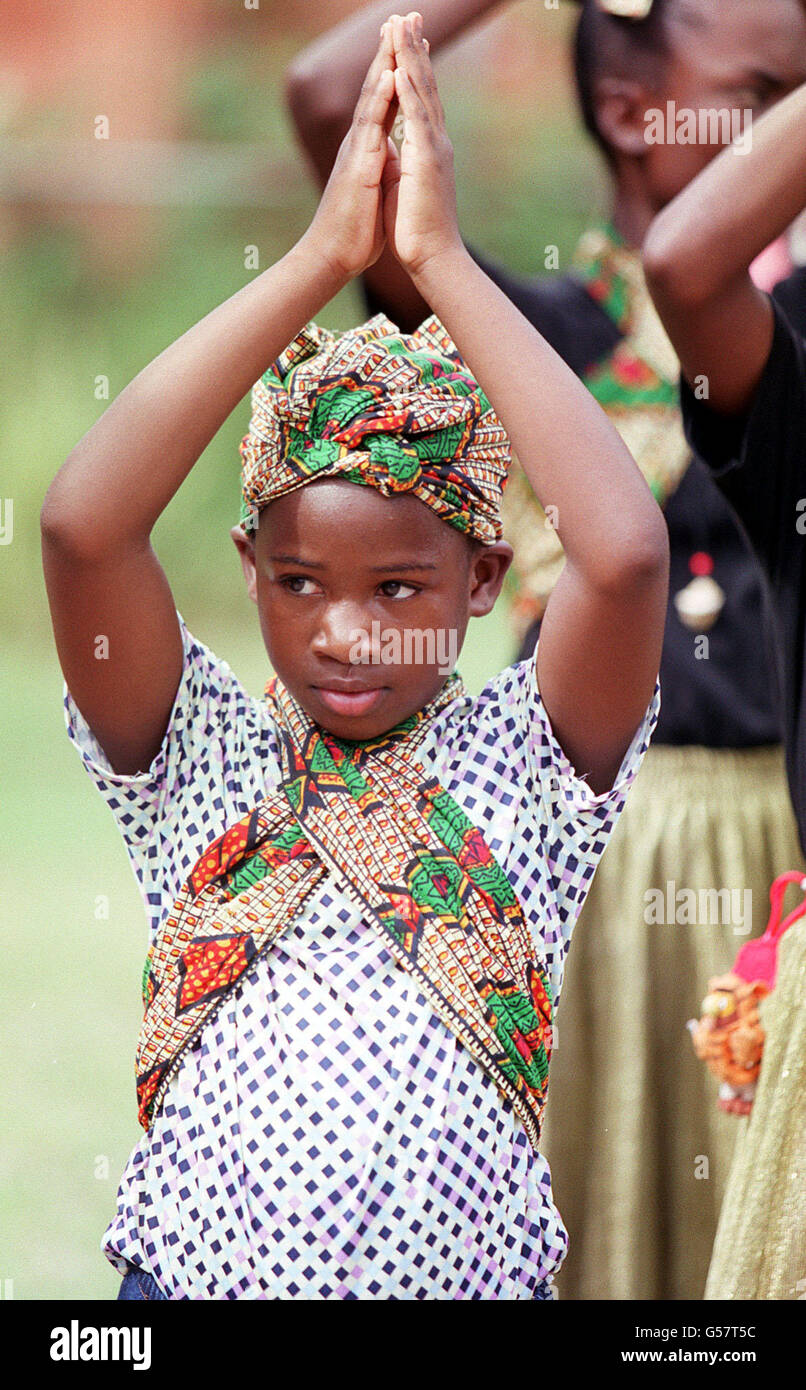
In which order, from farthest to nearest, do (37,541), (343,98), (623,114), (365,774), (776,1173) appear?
(37,541) → (623,114) → (343,98) → (776,1173) → (365,774)

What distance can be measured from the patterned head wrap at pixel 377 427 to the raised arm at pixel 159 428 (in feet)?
0.17

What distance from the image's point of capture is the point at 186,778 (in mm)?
1427

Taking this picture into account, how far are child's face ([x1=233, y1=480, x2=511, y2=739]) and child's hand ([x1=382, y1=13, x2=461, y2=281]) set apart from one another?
212mm

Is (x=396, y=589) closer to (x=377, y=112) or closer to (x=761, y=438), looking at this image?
(x=377, y=112)

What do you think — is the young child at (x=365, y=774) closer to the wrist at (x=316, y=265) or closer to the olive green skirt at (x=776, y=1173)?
the wrist at (x=316, y=265)

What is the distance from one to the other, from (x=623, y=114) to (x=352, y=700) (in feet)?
3.97

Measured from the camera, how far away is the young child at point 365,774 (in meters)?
1.27

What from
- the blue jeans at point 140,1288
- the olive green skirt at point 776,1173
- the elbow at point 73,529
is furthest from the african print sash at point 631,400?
the blue jeans at point 140,1288

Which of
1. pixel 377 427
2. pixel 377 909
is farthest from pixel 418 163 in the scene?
pixel 377 909

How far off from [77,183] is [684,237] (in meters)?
1.69

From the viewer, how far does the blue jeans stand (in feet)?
4.32

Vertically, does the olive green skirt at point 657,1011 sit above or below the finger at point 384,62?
below

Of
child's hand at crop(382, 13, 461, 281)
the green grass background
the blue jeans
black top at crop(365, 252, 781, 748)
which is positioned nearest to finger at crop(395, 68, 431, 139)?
child's hand at crop(382, 13, 461, 281)

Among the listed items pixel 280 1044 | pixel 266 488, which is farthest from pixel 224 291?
pixel 280 1044
